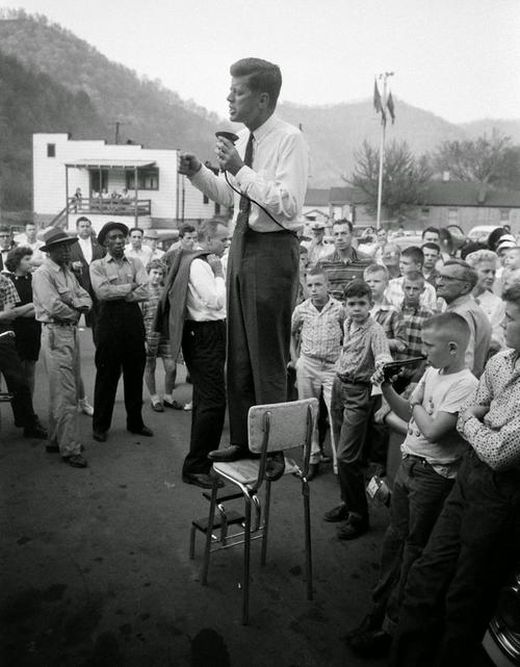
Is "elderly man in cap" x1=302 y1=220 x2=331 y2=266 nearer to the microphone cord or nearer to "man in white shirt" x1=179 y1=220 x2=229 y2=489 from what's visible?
"man in white shirt" x1=179 y1=220 x2=229 y2=489

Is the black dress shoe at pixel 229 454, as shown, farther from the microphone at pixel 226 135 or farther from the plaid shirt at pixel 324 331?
the plaid shirt at pixel 324 331

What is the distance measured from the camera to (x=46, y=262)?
225 inches

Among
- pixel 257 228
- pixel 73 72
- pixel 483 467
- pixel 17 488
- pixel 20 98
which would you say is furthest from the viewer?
pixel 20 98

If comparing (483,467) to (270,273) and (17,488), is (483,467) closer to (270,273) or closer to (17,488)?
(270,273)

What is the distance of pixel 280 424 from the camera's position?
3.14m

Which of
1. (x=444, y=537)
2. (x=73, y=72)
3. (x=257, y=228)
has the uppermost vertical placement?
(x=73, y=72)

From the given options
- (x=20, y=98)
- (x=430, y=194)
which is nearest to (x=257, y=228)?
(x=20, y=98)

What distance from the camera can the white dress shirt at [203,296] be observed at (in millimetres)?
4820

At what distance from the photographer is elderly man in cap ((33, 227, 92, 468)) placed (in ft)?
18.0

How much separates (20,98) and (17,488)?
3.39 m

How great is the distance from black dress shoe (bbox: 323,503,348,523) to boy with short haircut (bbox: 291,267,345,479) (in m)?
0.86

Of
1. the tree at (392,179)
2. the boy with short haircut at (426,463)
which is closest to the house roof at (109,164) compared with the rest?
the tree at (392,179)

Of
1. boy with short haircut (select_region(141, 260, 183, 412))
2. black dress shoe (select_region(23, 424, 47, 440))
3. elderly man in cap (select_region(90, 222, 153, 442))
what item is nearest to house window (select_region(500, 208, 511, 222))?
boy with short haircut (select_region(141, 260, 183, 412))

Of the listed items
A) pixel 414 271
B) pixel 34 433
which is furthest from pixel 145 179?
pixel 414 271
